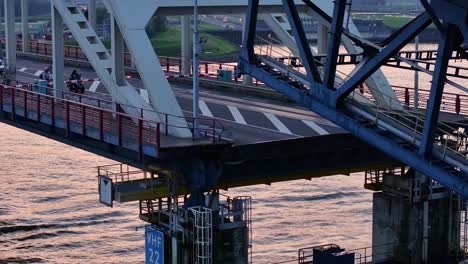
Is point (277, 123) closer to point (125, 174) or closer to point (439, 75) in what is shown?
point (125, 174)

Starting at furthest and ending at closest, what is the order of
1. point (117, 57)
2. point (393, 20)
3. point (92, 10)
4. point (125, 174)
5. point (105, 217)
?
1. point (393, 20)
2. point (92, 10)
3. point (105, 217)
4. point (117, 57)
5. point (125, 174)

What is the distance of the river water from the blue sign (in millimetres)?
6500

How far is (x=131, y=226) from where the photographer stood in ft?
155

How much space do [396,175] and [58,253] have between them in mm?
14449

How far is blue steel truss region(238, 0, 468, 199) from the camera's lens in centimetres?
2422

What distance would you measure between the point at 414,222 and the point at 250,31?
11.3 metres

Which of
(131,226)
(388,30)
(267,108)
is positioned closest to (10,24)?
(131,226)

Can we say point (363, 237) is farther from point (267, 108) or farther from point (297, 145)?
point (297, 145)

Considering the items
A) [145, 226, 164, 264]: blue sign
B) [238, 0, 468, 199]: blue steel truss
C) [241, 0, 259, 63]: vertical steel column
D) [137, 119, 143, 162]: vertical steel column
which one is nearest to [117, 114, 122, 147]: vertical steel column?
[137, 119, 143, 162]: vertical steel column

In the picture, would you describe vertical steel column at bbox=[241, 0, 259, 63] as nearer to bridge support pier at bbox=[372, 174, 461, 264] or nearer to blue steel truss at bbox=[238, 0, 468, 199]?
blue steel truss at bbox=[238, 0, 468, 199]

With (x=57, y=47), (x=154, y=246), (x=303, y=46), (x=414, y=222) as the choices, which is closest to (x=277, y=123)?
(x=414, y=222)

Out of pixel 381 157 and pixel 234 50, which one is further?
pixel 234 50

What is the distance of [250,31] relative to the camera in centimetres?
3016

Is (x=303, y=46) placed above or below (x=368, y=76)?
above
